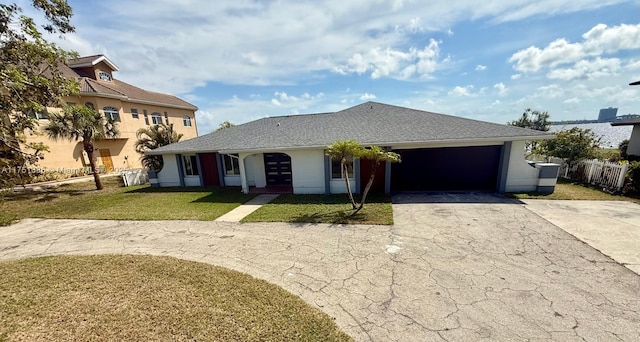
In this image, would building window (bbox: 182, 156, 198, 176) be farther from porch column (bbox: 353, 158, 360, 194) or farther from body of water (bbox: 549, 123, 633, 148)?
body of water (bbox: 549, 123, 633, 148)

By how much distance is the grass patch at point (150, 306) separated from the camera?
347 centimetres

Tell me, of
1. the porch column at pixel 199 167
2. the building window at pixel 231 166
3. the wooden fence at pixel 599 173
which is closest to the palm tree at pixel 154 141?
the porch column at pixel 199 167

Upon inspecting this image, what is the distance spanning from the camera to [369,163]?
12.3 meters

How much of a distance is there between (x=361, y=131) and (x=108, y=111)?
24.1 meters

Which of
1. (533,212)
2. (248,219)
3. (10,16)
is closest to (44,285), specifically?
(248,219)

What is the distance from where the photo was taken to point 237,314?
12.6 ft

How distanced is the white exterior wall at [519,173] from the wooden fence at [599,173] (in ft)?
11.1

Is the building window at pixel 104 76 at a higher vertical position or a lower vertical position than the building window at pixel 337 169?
higher

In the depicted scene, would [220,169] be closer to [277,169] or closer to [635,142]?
[277,169]

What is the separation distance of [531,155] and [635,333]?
18043 millimetres

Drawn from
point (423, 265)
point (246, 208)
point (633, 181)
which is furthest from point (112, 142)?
point (633, 181)

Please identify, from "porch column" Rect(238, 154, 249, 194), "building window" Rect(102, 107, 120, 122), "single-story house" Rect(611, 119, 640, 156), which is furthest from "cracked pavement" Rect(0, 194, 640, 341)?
"building window" Rect(102, 107, 120, 122)

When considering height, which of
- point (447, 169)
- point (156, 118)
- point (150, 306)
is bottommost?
point (150, 306)

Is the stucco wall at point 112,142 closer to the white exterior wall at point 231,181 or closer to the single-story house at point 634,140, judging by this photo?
the white exterior wall at point 231,181
